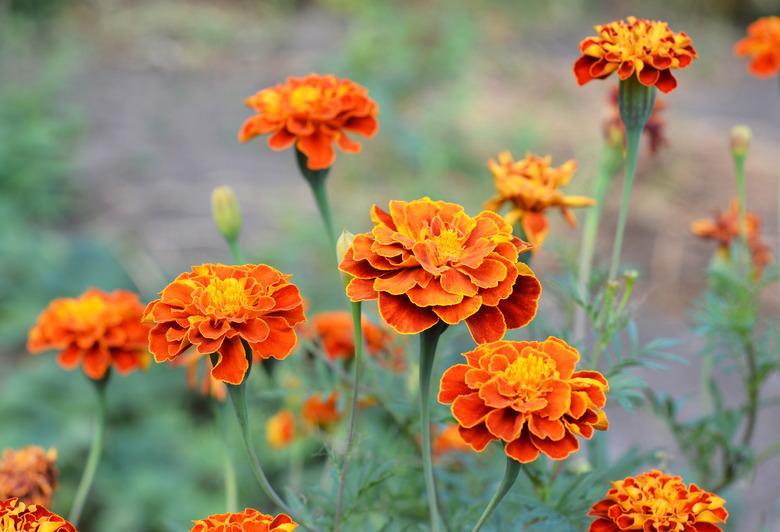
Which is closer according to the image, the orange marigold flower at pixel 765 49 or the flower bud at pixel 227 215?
the flower bud at pixel 227 215

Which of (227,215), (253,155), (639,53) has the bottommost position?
(227,215)

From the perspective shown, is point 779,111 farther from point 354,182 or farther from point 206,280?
point 206,280

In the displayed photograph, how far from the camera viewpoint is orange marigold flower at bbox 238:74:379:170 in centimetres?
81

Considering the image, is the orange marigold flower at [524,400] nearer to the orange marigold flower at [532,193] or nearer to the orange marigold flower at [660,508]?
the orange marigold flower at [660,508]

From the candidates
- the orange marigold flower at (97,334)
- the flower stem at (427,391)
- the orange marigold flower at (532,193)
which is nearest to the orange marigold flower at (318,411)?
the orange marigold flower at (97,334)

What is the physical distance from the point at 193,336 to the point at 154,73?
3.71m

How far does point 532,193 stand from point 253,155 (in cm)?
274

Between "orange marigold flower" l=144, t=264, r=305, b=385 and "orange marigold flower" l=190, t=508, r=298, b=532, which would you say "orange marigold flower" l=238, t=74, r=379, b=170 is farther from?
"orange marigold flower" l=190, t=508, r=298, b=532

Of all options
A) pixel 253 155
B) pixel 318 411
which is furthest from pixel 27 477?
pixel 253 155

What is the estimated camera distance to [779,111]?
→ 3.90 m

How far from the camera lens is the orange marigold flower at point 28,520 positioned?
55 centimetres

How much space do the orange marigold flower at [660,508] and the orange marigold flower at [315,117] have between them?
1.24ft

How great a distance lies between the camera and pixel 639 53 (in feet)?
2.31

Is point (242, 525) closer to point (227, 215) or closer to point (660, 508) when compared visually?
point (660, 508)
